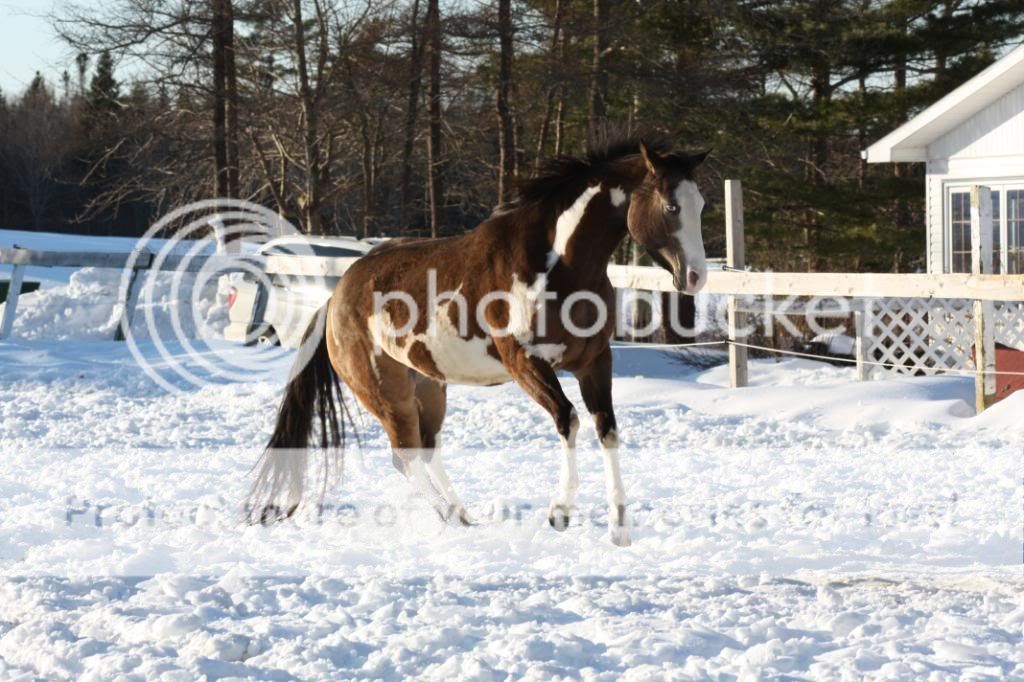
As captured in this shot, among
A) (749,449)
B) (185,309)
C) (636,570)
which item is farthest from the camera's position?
(185,309)

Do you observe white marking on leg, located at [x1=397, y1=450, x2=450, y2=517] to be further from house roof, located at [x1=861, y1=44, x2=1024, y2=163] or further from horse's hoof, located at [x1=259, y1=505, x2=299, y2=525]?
house roof, located at [x1=861, y1=44, x2=1024, y2=163]

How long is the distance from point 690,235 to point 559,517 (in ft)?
4.70

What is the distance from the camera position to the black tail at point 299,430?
646 centimetres

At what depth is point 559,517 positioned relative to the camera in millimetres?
5617

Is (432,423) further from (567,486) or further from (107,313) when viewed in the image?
(107,313)

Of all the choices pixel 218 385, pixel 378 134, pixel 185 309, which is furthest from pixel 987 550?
pixel 378 134

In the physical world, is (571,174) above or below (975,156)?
below

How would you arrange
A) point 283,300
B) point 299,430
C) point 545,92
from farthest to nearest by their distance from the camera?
point 545,92 → point 283,300 → point 299,430

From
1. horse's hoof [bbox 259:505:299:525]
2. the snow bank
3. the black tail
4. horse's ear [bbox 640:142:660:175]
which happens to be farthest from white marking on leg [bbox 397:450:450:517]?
the snow bank

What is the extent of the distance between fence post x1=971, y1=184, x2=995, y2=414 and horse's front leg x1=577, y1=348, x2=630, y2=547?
525 centimetres

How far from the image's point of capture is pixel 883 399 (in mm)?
10367

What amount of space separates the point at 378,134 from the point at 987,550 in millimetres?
19976

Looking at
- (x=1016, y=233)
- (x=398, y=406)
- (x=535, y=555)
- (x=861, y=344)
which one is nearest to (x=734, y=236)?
(x=861, y=344)

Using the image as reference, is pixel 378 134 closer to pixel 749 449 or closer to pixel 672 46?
pixel 672 46
